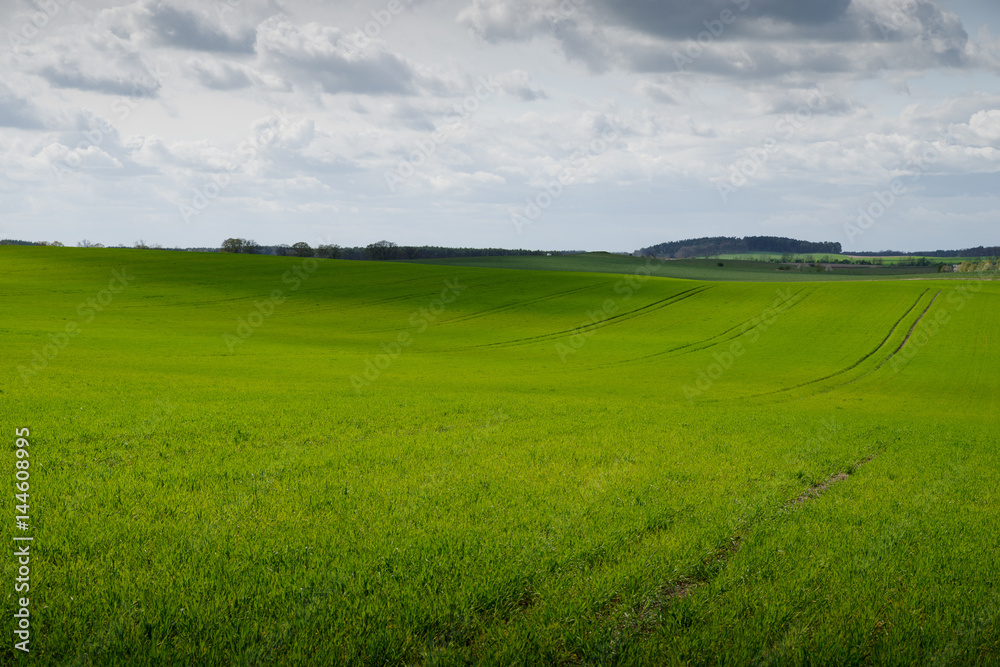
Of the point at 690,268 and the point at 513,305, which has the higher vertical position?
the point at 690,268

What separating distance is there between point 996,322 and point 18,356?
8002cm

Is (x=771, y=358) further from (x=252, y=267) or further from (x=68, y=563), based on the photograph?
(x=252, y=267)

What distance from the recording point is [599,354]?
161 feet

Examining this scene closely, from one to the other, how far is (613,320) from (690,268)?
91.4 m

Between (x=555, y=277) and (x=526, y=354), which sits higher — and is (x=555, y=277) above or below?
above

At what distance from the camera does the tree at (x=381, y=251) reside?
13988cm

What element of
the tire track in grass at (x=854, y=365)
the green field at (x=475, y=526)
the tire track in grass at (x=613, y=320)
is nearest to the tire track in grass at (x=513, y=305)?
the tire track in grass at (x=613, y=320)

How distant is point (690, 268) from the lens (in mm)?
150500

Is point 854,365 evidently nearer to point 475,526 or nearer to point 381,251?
point 475,526

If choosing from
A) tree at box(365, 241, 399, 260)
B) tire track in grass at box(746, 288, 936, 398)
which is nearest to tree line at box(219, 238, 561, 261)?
tree at box(365, 241, 399, 260)

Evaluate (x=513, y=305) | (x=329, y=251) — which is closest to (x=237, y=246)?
(x=329, y=251)

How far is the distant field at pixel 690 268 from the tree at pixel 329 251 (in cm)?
1749

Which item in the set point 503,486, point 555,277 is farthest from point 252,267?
point 503,486

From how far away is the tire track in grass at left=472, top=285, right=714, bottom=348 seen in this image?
5425cm
